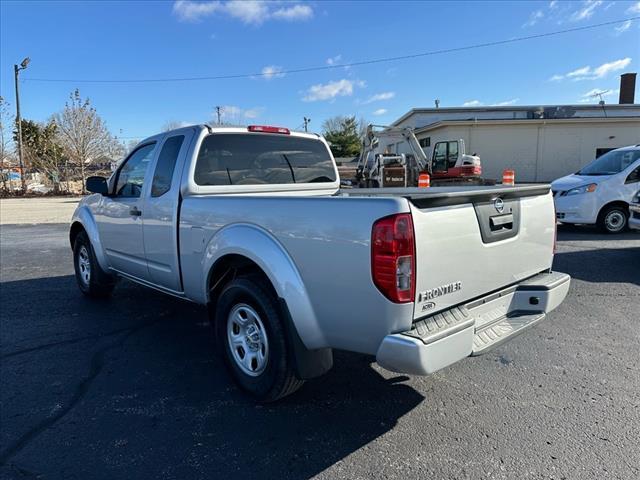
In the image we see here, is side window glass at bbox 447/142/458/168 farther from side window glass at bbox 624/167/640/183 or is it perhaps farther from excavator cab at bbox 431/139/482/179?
side window glass at bbox 624/167/640/183

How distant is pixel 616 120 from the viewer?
96.0 ft

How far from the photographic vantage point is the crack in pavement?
9.10 ft

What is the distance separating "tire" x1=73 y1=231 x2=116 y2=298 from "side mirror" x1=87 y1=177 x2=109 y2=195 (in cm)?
89

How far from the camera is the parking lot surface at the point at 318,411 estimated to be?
259 cm

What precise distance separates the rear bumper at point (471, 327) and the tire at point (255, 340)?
79 centimetres

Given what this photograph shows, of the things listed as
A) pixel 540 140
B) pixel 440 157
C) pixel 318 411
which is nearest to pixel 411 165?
pixel 440 157

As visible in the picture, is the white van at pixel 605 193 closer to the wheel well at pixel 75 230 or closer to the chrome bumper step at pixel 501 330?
the chrome bumper step at pixel 501 330

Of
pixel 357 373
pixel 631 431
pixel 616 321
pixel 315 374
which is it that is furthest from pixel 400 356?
pixel 616 321

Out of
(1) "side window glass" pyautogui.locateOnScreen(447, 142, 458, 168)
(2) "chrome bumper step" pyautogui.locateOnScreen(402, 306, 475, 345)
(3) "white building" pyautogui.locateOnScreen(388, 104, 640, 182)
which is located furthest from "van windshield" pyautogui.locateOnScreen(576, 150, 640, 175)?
(3) "white building" pyautogui.locateOnScreen(388, 104, 640, 182)

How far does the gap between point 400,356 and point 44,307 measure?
5.12 metres

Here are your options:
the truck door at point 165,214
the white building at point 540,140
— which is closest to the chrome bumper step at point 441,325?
the truck door at point 165,214

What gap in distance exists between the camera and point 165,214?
412cm

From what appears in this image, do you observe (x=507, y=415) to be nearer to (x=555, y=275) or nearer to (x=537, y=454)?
(x=537, y=454)

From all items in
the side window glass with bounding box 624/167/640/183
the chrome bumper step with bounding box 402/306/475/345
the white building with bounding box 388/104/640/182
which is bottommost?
the chrome bumper step with bounding box 402/306/475/345
